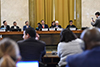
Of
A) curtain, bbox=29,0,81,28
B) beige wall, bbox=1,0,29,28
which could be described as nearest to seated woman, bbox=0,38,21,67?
beige wall, bbox=1,0,29,28

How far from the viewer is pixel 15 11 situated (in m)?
10.5

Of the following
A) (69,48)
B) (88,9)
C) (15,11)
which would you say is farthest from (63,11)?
(69,48)

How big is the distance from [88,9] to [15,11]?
15.0 feet

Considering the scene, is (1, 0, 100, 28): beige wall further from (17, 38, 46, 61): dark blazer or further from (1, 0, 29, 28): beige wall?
(17, 38, 46, 61): dark blazer

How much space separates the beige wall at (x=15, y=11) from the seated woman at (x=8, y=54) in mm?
9474

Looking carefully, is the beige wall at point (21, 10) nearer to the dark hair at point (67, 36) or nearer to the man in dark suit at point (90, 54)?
the dark hair at point (67, 36)

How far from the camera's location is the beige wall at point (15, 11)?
412 inches

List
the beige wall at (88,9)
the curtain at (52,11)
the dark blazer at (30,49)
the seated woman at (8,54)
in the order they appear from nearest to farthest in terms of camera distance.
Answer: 1. the seated woman at (8,54)
2. the dark blazer at (30,49)
3. the beige wall at (88,9)
4. the curtain at (52,11)

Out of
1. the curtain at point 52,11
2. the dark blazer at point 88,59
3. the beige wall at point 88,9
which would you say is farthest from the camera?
the curtain at point 52,11

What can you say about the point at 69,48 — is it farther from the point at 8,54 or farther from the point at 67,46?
the point at 8,54

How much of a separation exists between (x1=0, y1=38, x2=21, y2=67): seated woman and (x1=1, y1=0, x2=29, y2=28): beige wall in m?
9.47

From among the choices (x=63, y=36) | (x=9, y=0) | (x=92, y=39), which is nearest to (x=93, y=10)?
(x=9, y=0)

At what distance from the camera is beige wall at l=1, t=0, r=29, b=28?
34.3 feet

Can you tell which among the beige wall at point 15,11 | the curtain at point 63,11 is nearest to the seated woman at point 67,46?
the beige wall at point 15,11
